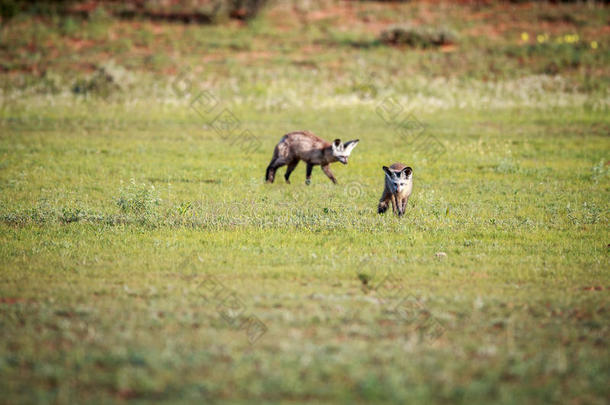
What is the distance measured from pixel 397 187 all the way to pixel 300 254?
2838 millimetres

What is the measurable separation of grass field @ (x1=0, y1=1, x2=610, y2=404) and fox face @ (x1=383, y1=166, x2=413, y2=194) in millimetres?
665

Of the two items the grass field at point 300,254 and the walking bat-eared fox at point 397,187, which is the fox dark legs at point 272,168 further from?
the walking bat-eared fox at point 397,187

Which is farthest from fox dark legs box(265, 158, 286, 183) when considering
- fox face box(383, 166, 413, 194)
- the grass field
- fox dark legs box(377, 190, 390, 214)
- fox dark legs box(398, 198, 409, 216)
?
fox face box(383, 166, 413, 194)

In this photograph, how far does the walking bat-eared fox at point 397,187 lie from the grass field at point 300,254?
0.54 meters

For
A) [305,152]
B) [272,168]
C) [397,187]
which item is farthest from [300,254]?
[272,168]

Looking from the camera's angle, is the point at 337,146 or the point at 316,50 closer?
the point at 337,146

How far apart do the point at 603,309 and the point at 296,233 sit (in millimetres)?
5073

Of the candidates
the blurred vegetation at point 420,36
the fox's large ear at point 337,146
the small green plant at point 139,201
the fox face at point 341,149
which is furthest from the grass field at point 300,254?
the blurred vegetation at point 420,36

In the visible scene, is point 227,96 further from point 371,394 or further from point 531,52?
point 371,394

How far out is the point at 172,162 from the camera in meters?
19.2

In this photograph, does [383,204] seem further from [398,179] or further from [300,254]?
[300,254]

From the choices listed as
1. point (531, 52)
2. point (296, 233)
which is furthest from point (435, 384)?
point (531, 52)

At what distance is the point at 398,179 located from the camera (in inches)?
488

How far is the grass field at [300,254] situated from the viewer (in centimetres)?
632
